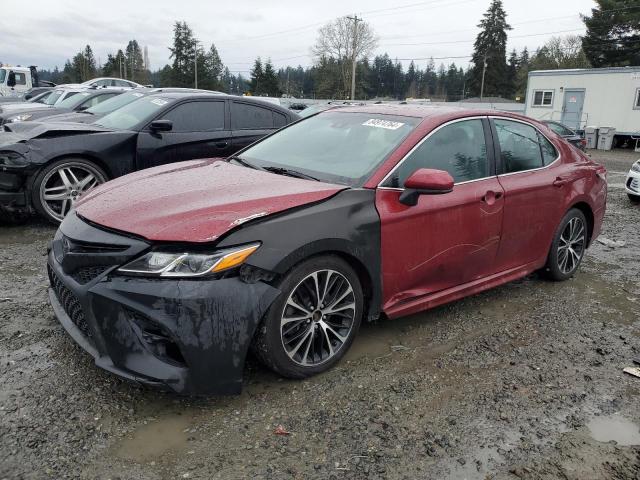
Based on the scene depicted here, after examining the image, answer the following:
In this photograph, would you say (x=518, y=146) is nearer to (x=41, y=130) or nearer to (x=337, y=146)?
(x=337, y=146)

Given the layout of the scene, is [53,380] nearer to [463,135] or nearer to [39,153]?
[463,135]

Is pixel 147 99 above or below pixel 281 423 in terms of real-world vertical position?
above

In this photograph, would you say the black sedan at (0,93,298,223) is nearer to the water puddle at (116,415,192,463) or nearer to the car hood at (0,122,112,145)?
the car hood at (0,122,112,145)

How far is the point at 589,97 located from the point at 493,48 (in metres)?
48.4

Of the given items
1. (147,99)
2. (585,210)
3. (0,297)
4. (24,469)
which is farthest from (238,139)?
(24,469)

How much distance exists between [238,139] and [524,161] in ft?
12.5

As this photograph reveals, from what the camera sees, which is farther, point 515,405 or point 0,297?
point 0,297

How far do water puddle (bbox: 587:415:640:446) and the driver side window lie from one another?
1.73 metres

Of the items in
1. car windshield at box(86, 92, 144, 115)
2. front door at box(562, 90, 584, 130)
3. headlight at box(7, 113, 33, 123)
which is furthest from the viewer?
front door at box(562, 90, 584, 130)

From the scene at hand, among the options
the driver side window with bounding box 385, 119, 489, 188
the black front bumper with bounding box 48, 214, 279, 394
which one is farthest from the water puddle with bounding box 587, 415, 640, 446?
the black front bumper with bounding box 48, 214, 279, 394

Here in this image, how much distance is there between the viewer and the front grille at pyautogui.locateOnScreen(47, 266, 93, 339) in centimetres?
272

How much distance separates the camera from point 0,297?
408 cm

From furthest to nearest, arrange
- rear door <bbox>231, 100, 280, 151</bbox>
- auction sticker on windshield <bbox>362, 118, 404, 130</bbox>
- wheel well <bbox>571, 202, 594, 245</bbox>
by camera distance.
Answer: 1. rear door <bbox>231, 100, 280, 151</bbox>
2. wheel well <bbox>571, 202, 594, 245</bbox>
3. auction sticker on windshield <bbox>362, 118, 404, 130</bbox>

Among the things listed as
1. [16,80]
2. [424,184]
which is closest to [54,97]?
[16,80]
